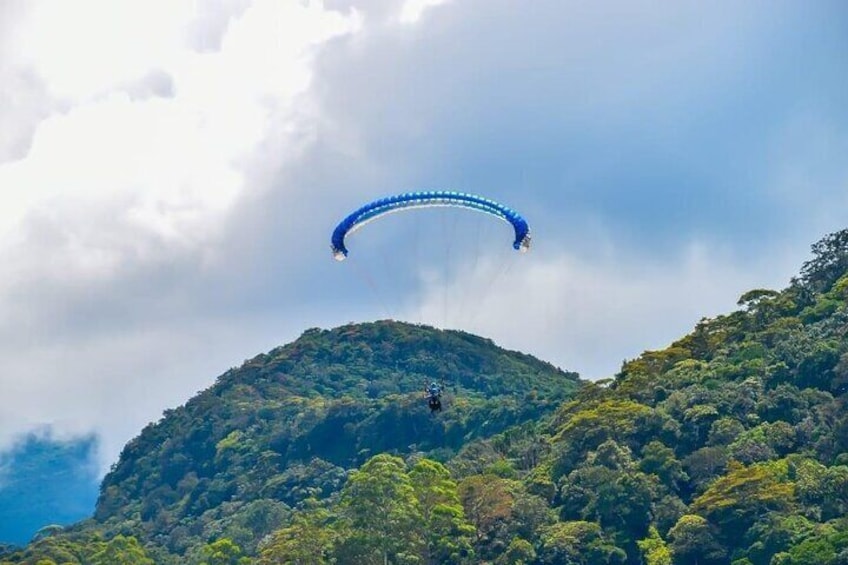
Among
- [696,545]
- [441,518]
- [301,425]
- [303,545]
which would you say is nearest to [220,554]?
[303,545]

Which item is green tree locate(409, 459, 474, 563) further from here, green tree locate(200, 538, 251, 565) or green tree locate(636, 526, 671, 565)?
green tree locate(200, 538, 251, 565)

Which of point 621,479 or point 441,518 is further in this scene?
point 441,518

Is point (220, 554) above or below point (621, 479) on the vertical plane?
above

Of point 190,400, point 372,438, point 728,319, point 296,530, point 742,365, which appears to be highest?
point 190,400

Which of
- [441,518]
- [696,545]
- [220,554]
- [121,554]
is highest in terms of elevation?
[121,554]

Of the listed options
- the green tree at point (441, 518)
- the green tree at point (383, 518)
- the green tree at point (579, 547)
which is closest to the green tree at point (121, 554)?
the green tree at point (383, 518)

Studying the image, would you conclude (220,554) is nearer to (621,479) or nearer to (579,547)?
(579,547)

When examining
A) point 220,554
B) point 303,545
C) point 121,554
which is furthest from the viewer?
point 121,554

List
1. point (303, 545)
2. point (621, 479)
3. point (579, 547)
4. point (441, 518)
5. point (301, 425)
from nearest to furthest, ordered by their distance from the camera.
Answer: point (579, 547), point (621, 479), point (441, 518), point (303, 545), point (301, 425)

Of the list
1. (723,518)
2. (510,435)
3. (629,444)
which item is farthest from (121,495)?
(723,518)

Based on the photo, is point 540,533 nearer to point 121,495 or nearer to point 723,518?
point 723,518
